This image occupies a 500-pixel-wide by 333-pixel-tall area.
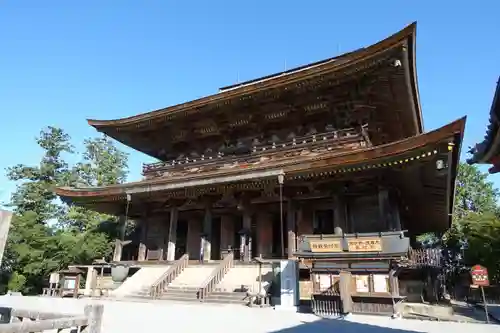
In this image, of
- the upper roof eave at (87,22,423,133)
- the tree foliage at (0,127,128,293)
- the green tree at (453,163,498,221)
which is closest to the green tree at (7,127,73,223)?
the tree foliage at (0,127,128,293)

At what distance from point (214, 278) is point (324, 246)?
4.73 meters

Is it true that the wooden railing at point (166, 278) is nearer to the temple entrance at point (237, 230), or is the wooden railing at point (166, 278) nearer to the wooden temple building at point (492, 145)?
the temple entrance at point (237, 230)

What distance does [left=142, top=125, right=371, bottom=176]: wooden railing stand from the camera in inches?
568

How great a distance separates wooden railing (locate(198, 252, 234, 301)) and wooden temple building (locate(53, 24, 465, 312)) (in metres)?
0.75

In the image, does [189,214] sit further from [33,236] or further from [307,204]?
[33,236]

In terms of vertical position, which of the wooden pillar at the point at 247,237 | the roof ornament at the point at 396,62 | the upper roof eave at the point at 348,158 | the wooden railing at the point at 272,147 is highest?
the roof ornament at the point at 396,62

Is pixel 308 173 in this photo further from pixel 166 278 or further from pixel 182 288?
pixel 166 278

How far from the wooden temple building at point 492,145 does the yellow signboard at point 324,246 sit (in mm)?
5563

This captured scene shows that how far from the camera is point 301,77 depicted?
14.4 meters

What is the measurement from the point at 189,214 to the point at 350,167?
33.2 feet

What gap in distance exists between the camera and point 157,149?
21.3 m

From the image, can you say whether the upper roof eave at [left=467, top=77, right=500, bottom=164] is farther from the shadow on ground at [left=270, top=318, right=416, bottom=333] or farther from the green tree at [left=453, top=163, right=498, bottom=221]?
the green tree at [left=453, top=163, right=498, bottom=221]

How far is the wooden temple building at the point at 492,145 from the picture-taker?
14.3 ft

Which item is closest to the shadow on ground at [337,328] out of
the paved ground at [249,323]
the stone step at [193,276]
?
the paved ground at [249,323]
